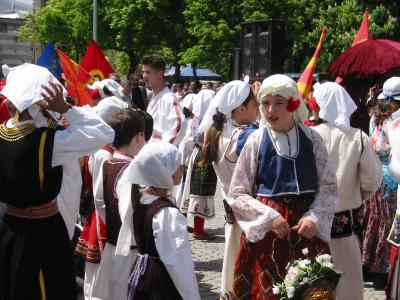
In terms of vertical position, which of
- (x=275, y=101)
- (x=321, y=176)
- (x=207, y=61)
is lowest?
(x=207, y=61)

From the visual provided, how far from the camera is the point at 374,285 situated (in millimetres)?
6648

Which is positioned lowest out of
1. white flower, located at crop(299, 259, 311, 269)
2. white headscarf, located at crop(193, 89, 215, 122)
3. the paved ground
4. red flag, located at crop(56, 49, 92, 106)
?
the paved ground

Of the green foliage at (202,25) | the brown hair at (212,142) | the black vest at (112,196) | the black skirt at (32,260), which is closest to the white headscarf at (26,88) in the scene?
the black skirt at (32,260)

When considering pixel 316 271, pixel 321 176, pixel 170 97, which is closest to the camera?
pixel 316 271

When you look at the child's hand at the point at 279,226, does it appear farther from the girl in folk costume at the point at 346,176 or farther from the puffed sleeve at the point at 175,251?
the girl in folk costume at the point at 346,176

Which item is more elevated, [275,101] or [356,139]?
[275,101]

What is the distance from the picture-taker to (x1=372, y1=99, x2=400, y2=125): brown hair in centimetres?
656

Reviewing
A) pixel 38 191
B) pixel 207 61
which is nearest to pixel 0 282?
pixel 38 191

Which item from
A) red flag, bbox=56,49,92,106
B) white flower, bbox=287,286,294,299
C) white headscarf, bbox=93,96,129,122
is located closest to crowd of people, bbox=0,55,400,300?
white flower, bbox=287,286,294,299

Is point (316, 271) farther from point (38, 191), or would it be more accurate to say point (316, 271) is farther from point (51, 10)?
point (51, 10)

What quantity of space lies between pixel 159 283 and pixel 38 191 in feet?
2.71

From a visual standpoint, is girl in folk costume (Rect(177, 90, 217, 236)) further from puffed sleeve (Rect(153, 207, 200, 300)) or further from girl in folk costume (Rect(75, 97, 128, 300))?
puffed sleeve (Rect(153, 207, 200, 300))

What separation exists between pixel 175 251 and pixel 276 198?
70 cm

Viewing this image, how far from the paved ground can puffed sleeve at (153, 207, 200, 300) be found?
2472mm
